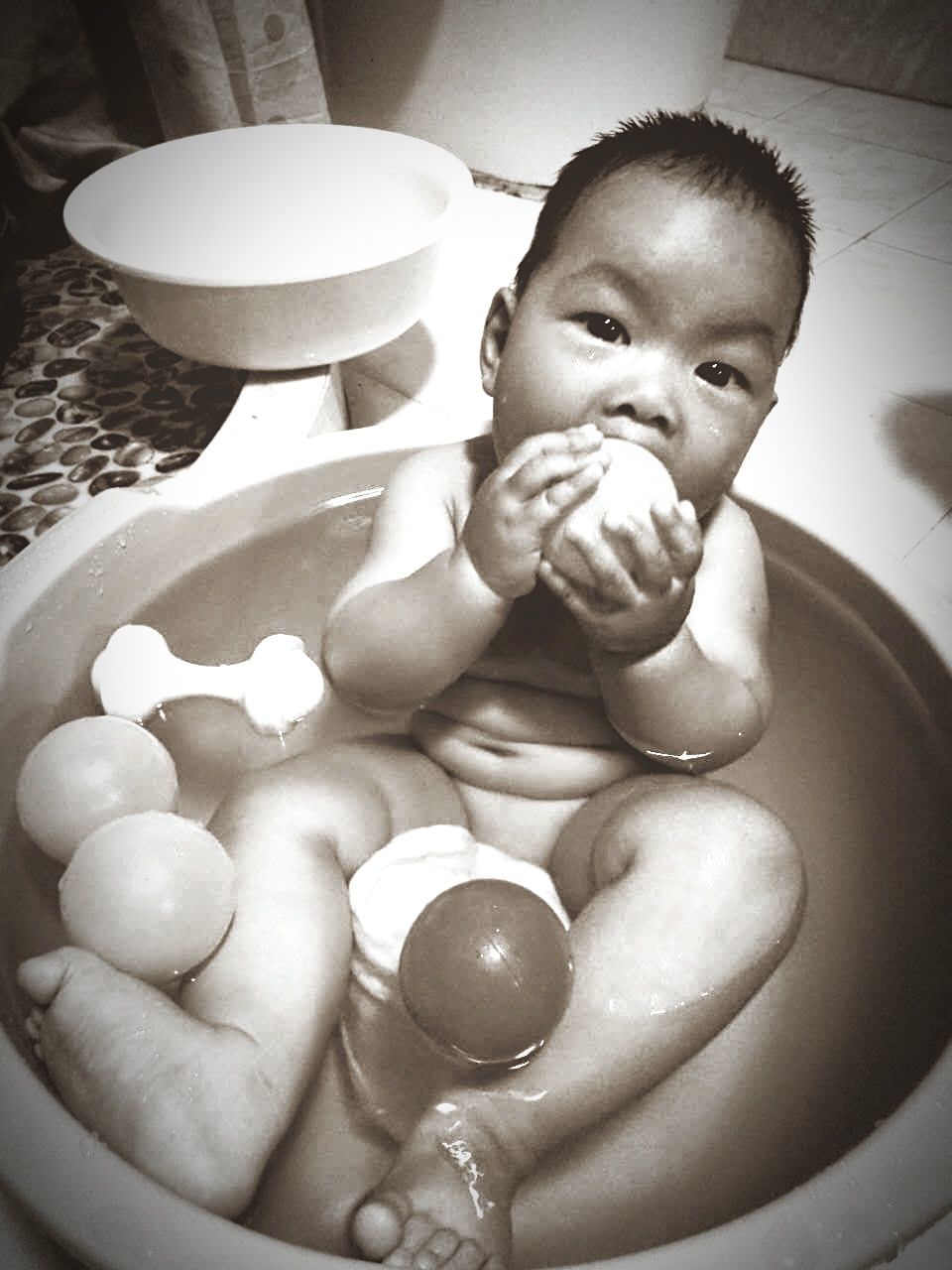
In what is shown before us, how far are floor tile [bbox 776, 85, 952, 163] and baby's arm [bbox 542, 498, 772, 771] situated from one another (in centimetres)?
184

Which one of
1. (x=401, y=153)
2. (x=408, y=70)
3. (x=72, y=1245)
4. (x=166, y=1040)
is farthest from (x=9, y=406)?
(x=72, y=1245)

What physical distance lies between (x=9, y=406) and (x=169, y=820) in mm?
874

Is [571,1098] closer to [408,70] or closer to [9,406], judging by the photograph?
[9,406]

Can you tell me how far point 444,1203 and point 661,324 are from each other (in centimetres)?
55

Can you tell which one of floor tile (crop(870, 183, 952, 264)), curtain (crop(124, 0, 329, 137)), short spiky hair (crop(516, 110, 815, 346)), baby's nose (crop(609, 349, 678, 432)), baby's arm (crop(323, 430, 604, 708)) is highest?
curtain (crop(124, 0, 329, 137))

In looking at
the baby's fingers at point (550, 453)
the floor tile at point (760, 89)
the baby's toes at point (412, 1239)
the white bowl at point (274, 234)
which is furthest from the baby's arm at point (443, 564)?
the floor tile at point (760, 89)

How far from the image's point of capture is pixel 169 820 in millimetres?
618

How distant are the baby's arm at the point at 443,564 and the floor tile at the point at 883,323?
2.65ft

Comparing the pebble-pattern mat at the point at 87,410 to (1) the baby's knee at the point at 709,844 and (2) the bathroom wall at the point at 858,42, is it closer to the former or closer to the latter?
(1) the baby's knee at the point at 709,844

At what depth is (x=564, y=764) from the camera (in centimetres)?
76

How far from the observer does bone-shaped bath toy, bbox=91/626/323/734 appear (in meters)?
0.75

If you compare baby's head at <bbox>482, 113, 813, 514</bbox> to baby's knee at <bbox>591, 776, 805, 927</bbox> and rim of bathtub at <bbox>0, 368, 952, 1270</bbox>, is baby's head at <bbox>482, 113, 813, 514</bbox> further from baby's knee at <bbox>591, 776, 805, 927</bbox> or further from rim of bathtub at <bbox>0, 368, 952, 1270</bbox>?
rim of bathtub at <bbox>0, 368, 952, 1270</bbox>

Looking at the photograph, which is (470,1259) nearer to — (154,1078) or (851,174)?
(154,1078)

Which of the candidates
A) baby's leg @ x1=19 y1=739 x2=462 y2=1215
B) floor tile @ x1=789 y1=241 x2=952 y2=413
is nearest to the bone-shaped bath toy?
baby's leg @ x1=19 y1=739 x2=462 y2=1215
